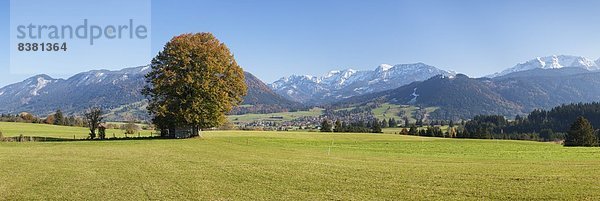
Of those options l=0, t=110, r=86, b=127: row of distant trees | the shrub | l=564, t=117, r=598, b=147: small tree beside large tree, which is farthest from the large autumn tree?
l=0, t=110, r=86, b=127: row of distant trees

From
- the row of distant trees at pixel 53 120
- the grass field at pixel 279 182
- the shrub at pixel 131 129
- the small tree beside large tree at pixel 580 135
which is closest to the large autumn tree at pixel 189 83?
the shrub at pixel 131 129

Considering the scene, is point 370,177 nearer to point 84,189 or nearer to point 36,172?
point 84,189

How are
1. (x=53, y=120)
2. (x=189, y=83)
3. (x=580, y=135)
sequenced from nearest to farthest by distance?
(x=189, y=83)
(x=580, y=135)
(x=53, y=120)

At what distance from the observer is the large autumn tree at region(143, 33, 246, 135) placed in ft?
196

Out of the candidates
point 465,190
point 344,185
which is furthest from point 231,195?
point 465,190

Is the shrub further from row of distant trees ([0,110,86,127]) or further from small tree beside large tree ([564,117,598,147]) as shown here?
small tree beside large tree ([564,117,598,147])

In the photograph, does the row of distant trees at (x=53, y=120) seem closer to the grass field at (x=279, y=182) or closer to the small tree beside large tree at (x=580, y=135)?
the grass field at (x=279, y=182)

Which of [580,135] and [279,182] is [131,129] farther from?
[580,135]

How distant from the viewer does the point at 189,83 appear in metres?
60.1

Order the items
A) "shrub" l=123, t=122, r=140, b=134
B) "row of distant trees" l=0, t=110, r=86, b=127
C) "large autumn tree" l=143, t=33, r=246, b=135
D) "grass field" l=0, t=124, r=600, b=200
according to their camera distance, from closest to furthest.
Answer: "grass field" l=0, t=124, r=600, b=200 < "large autumn tree" l=143, t=33, r=246, b=135 < "shrub" l=123, t=122, r=140, b=134 < "row of distant trees" l=0, t=110, r=86, b=127

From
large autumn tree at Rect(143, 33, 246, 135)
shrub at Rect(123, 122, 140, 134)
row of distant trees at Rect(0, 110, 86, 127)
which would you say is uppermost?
large autumn tree at Rect(143, 33, 246, 135)

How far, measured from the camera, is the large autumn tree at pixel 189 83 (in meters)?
59.8

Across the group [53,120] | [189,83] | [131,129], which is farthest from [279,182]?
[53,120]

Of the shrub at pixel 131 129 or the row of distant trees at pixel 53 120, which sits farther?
the row of distant trees at pixel 53 120
